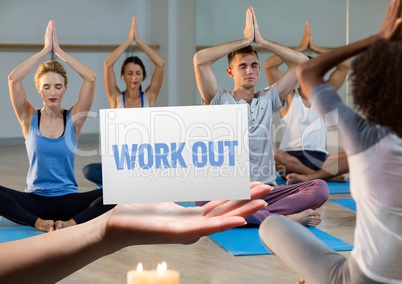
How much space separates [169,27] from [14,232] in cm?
451

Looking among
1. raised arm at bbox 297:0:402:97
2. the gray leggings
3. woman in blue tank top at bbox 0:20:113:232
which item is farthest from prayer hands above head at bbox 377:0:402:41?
woman in blue tank top at bbox 0:20:113:232

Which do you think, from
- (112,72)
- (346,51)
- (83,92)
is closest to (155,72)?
(112,72)

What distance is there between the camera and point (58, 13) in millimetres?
7613

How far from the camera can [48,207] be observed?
12.1 feet

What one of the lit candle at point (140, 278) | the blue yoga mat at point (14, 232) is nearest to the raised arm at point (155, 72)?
the blue yoga mat at point (14, 232)

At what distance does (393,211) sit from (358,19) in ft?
17.5

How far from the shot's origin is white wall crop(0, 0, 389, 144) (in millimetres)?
6898

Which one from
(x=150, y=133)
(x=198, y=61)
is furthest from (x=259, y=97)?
(x=150, y=133)

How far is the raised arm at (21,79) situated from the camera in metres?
3.53

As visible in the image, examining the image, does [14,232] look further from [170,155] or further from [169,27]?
[169,27]

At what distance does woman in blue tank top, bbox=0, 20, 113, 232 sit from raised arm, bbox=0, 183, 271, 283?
6.69ft

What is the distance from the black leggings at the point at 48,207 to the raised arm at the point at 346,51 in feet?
7.05

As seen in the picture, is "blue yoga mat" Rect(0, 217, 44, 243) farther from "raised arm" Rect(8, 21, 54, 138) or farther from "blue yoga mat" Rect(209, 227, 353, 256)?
"blue yoga mat" Rect(209, 227, 353, 256)

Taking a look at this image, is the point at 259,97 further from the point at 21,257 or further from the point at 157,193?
the point at 21,257
